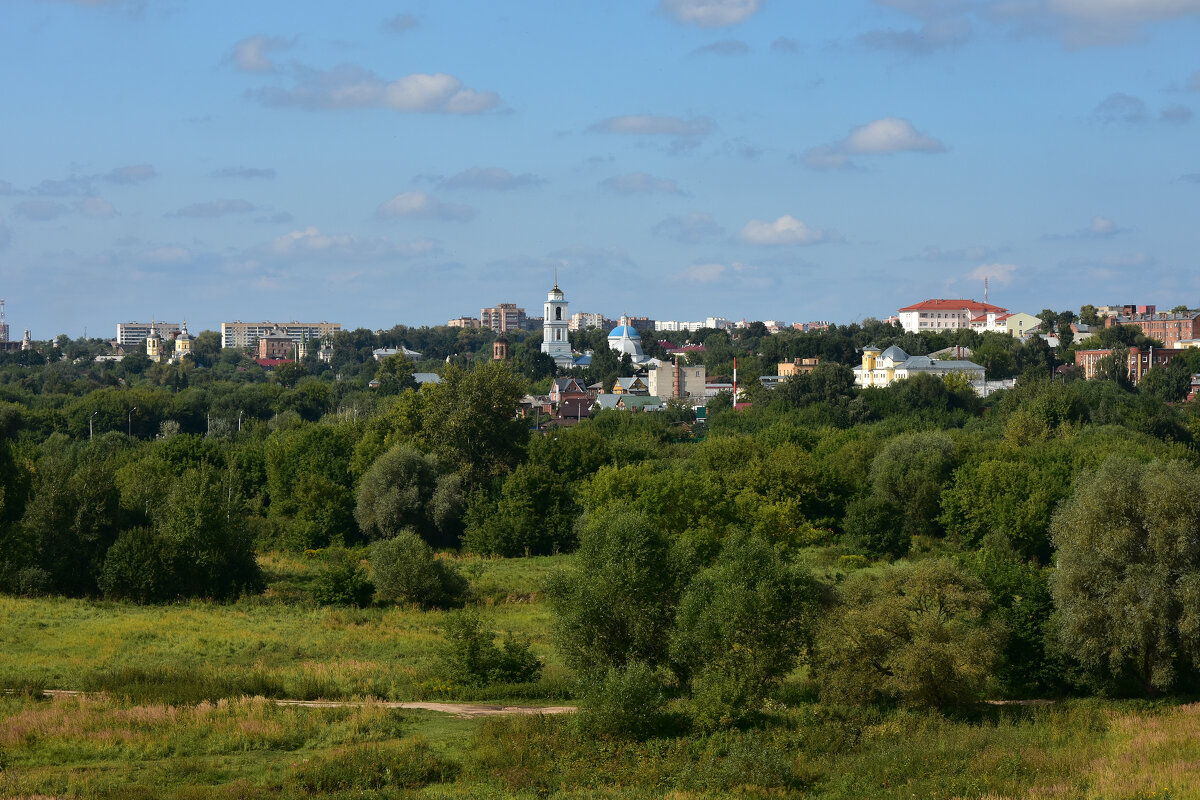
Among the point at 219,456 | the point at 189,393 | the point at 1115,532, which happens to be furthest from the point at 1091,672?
the point at 189,393

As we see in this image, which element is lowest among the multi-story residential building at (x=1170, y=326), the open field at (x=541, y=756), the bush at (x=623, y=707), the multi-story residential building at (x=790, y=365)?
the open field at (x=541, y=756)

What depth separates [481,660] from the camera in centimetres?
2491

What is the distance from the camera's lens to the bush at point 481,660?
24.8 metres

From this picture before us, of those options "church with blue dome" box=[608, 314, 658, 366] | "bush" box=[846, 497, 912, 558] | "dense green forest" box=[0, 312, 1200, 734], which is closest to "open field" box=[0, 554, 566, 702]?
"dense green forest" box=[0, 312, 1200, 734]

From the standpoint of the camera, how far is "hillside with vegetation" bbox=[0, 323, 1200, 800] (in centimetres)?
1967

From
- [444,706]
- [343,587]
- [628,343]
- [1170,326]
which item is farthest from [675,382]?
[444,706]

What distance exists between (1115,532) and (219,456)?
41225 millimetres

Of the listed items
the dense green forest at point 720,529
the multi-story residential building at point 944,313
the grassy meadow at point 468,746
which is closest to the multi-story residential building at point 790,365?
the dense green forest at point 720,529

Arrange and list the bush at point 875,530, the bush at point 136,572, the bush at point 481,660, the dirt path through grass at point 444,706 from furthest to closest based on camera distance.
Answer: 1. the bush at point 875,530
2. the bush at point 136,572
3. the bush at point 481,660
4. the dirt path through grass at point 444,706

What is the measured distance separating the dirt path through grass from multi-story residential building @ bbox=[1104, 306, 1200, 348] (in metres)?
137

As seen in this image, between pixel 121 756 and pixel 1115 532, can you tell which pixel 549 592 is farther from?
pixel 1115 532

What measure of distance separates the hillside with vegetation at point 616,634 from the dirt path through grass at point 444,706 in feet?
0.91

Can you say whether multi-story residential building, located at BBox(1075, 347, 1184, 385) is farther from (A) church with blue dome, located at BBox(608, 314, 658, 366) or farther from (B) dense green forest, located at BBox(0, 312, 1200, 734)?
(A) church with blue dome, located at BBox(608, 314, 658, 366)

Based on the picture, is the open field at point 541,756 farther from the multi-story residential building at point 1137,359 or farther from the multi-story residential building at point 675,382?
the multi-story residential building at point 675,382
